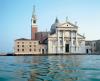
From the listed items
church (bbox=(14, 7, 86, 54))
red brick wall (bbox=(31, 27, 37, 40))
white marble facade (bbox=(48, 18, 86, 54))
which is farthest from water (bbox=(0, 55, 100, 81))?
red brick wall (bbox=(31, 27, 37, 40))

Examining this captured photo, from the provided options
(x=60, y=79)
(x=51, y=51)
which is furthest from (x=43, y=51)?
(x=60, y=79)

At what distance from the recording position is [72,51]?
79.0m

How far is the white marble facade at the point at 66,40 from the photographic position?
78.5m

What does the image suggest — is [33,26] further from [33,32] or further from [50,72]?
[50,72]

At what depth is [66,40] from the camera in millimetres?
79500

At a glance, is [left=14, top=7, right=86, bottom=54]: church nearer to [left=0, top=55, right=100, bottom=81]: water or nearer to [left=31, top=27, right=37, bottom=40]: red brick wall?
[left=31, top=27, right=37, bottom=40]: red brick wall

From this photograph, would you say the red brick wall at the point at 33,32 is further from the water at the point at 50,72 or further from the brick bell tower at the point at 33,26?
the water at the point at 50,72

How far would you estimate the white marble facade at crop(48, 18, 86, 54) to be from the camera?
78.5 metres

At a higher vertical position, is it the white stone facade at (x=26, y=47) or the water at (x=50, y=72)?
the white stone facade at (x=26, y=47)

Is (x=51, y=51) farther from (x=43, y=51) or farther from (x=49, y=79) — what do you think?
(x=49, y=79)

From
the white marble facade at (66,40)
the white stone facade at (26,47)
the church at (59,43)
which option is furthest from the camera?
the white marble facade at (66,40)

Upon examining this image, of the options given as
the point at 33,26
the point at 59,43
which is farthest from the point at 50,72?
the point at 33,26

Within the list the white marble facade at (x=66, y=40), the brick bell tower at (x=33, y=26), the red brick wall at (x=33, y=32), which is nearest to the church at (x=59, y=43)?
the white marble facade at (x=66, y=40)

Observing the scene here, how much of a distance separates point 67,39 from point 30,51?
1196cm
